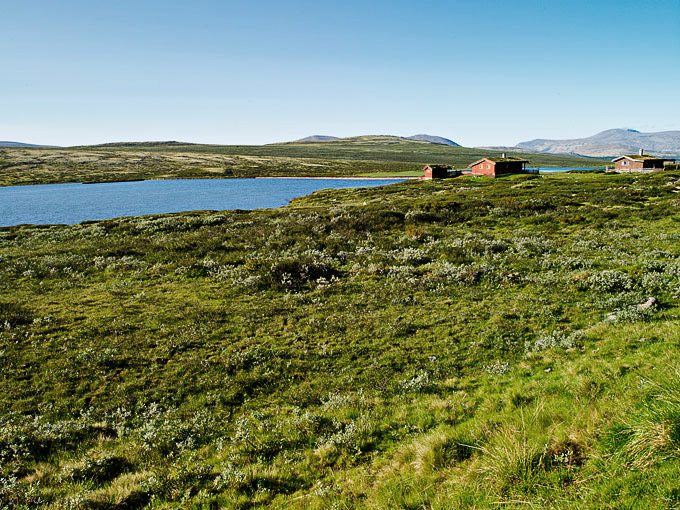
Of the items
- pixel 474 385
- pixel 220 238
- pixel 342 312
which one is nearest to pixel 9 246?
pixel 220 238

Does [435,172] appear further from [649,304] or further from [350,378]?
[350,378]

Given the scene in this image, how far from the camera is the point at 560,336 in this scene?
10.9m

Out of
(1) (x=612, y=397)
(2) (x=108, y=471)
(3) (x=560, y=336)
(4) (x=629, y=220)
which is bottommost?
(2) (x=108, y=471)

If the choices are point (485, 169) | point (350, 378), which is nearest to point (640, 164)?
point (485, 169)

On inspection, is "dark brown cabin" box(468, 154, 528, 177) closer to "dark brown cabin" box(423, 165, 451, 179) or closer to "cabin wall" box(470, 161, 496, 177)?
"cabin wall" box(470, 161, 496, 177)

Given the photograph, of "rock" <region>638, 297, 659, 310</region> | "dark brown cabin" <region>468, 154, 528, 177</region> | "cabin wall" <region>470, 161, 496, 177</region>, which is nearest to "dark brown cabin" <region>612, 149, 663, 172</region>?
"dark brown cabin" <region>468, 154, 528, 177</region>

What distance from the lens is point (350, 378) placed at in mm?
9992

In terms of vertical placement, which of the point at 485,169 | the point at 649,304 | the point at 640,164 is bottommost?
the point at 649,304

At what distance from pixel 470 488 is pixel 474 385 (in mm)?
4399

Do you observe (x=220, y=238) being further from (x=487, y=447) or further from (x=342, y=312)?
(x=487, y=447)

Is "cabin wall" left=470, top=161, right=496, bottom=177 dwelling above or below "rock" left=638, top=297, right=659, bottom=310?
above

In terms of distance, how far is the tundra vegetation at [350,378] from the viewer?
5227 mm

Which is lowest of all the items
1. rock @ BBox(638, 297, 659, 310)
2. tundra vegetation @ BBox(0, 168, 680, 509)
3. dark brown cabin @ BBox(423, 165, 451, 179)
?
tundra vegetation @ BBox(0, 168, 680, 509)

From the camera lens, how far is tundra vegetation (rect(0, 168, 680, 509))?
5227 mm
